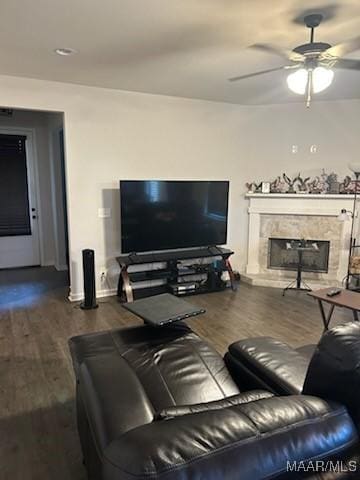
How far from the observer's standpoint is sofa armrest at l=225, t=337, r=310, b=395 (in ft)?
5.59

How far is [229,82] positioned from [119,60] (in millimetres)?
1333

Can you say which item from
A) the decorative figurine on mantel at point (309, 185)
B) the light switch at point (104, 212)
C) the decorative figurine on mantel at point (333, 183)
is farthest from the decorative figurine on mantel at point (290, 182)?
the light switch at point (104, 212)

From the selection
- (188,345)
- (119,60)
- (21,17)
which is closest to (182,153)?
(119,60)

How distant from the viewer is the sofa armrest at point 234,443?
2.50 feet

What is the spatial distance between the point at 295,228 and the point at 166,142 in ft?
7.48

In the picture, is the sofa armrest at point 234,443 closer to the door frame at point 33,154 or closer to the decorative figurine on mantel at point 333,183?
the decorative figurine on mantel at point 333,183

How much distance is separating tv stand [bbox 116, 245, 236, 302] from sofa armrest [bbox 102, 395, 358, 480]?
341 cm

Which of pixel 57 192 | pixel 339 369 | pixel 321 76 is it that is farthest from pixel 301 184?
pixel 339 369

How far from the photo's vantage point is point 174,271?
15.5 ft

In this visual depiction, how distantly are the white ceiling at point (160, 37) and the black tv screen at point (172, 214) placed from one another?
124 centimetres

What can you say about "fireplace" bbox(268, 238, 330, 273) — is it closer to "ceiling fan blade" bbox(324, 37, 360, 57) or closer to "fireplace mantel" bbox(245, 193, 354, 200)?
"fireplace mantel" bbox(245, 193, 354, 200)

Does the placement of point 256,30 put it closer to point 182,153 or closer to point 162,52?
point 162,52

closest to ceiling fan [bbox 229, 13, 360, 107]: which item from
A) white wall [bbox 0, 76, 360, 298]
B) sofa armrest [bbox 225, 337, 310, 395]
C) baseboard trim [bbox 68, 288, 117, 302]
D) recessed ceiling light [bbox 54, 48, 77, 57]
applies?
recessed ceiling light [bbox 54, 48, 77, 57]

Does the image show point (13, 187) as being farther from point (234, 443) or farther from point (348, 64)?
point (234, 443)
